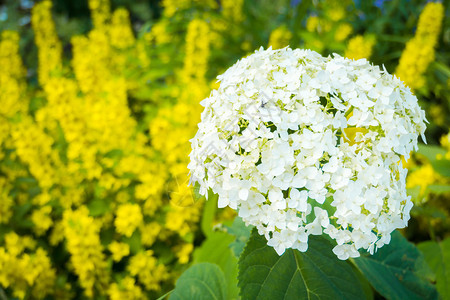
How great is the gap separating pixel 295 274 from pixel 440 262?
88 cm

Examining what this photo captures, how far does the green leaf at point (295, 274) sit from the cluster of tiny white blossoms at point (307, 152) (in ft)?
0.38

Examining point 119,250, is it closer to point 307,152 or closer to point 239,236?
point 239,236

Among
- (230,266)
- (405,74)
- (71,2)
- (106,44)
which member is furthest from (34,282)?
(71,2)

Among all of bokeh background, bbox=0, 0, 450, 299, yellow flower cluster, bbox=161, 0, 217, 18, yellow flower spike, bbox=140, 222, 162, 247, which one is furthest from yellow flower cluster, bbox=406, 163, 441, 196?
yellow flower cluster, bbox=161, 0, 217, 18

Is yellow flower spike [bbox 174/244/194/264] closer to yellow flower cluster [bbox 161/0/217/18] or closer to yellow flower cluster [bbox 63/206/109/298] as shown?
yellow flower cluster [bbox 63/206/109/298]

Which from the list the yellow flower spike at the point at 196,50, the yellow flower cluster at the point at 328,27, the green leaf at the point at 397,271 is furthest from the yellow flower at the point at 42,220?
the yellow flower cluster at the point at 328,27

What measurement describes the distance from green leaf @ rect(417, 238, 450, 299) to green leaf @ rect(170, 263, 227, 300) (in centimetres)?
85

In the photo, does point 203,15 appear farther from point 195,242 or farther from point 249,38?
point 195,242

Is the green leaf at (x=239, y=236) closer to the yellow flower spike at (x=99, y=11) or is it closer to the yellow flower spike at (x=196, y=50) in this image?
the yellow flower spike at (x=196, y=50)

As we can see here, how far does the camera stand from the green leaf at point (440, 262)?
1.53 metres

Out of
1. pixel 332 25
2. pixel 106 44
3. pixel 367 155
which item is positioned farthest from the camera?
pixel 332 25

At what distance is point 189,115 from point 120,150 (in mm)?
375

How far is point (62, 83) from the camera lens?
193 cm

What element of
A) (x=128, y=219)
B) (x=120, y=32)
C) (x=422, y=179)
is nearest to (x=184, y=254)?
(x=128, y=219)
